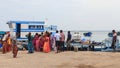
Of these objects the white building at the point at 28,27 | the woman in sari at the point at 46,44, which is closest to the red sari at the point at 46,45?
the woman in sari at the point at 46,44

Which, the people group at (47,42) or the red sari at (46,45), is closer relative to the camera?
the people group at (47,42)

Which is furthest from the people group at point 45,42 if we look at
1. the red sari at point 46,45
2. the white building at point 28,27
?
the white building at point 28,27

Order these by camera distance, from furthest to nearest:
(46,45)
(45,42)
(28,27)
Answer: (28,27) < (45,42) < (46,45)

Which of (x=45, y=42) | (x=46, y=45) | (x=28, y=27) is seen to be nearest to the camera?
(x=46, y=45)

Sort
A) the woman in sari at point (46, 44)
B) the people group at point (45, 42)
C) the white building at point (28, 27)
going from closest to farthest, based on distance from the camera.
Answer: the people group at point (45, 42) < the woman in sari at point (46, 44) < the white building at point (28, 27)

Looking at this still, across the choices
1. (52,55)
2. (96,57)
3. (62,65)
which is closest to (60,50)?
(52,55)

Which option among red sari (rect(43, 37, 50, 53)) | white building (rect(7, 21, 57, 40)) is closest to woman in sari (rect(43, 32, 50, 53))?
red sari (rect(43, 37, 50, 53))

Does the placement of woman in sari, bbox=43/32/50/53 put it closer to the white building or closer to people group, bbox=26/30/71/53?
people group, bbox=26/30/71/53

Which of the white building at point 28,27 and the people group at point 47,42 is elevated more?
the white building at point 28,27

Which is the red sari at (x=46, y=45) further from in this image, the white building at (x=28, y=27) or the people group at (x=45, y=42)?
the white building at (x=28, y=27)

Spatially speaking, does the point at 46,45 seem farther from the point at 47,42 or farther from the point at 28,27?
the point at 28,27

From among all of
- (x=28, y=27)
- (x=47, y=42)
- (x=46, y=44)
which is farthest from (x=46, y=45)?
(x=28, y=27)

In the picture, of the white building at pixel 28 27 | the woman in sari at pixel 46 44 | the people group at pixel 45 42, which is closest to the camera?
the people group at pixel 45 42

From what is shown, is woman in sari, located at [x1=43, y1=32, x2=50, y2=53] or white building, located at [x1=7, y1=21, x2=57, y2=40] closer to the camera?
woman in sari, located at [x1=43, y1=32, x2=50, y2=53]
